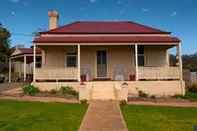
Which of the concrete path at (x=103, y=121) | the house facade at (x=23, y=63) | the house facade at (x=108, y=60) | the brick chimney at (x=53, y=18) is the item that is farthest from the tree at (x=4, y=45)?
the concrete path at (x=103, y=121)

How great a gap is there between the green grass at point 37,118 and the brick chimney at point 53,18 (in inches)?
507

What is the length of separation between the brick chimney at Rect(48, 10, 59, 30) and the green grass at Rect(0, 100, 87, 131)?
1289 centimetres

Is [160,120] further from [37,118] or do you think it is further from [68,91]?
[68,91]

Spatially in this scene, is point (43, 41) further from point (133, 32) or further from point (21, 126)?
point (21, 126)

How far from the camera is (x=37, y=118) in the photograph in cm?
1099

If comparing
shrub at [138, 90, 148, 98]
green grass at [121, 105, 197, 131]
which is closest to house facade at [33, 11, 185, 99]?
shrub at [138, 90, 148, 98]

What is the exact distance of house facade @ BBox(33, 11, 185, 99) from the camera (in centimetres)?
1952

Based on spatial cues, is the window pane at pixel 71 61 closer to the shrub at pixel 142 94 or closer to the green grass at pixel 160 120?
the shrub at pixel 142 94

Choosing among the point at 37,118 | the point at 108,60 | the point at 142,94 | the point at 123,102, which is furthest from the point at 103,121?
the point at 108,60

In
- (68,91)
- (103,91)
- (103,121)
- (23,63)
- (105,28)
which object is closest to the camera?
(103,121)

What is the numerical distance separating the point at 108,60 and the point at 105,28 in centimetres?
328

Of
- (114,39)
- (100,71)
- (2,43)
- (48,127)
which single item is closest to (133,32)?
(114,39)

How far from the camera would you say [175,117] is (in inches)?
456

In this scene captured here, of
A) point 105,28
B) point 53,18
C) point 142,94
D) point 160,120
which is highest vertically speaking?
point 53,18
